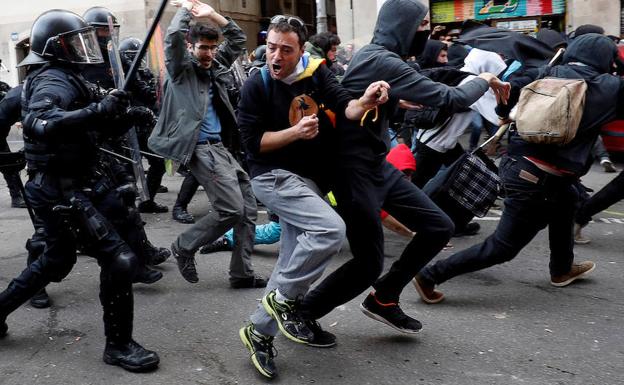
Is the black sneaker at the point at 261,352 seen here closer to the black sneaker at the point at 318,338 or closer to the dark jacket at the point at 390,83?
the black sneaker at the point at 318,338

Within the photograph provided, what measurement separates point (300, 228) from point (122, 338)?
1.07 meters

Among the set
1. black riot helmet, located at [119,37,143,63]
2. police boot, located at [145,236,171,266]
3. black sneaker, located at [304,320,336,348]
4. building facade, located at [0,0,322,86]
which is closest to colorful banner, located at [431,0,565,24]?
building facade, located at [0,0,322,86]

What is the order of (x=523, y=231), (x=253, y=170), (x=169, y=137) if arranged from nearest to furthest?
1. (x=253, y=170)
2. (x=523, y=231)
3. (x=169, y=137)

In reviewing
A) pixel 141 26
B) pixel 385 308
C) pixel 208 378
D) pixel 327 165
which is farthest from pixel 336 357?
pixel 141 26

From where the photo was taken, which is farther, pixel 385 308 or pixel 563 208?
pixel 563 208

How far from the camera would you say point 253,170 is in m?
3.73

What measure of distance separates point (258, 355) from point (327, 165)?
1023mm

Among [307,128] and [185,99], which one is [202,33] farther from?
[307,128]

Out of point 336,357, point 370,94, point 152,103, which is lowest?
point 336,357

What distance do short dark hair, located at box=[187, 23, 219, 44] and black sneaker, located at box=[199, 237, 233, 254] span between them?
1.70 meters

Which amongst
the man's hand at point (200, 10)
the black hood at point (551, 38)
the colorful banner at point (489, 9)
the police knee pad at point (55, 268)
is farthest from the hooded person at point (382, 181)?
the colorful banner at point (489, 9)

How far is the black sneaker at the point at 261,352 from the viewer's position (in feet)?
11.5

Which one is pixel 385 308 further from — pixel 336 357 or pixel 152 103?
pixel 152 103

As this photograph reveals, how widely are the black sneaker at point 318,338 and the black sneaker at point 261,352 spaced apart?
0.33 m
